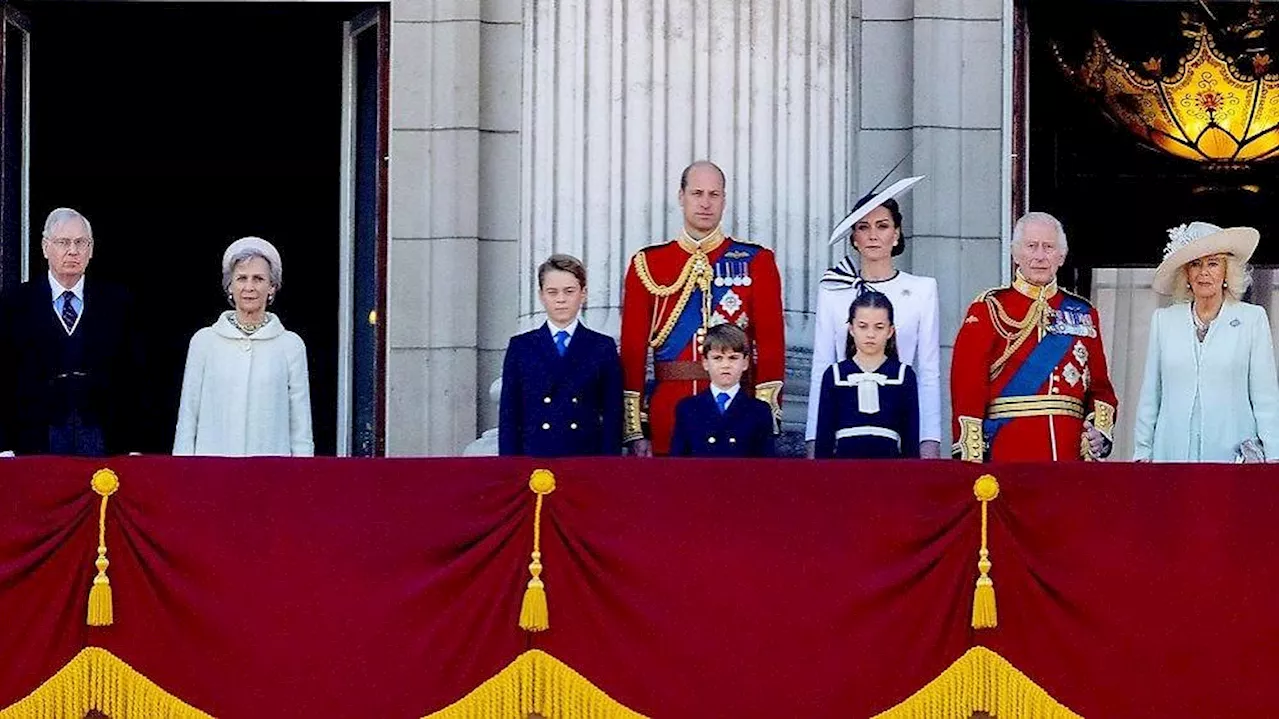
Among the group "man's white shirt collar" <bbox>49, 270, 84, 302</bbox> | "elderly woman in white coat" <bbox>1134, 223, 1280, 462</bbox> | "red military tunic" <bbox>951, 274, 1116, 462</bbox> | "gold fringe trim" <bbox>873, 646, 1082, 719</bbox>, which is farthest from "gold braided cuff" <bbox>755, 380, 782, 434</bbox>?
"man's white shirt collar" <bbox>49, 270, 84, 302</bbox>

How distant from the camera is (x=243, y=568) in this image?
11.6m

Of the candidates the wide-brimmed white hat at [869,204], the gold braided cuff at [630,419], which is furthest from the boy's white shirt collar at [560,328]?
the wide-brimmed white hat at [869,204]

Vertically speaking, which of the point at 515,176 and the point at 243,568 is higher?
the point at 515,176

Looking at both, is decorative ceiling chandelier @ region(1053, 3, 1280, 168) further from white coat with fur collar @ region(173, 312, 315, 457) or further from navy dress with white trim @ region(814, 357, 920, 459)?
white coat with fur collar @ region(173, 312, 315, 457)

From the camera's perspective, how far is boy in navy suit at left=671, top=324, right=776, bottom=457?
40.9 feet

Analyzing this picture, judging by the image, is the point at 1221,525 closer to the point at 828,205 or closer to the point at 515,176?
the point at 828,205

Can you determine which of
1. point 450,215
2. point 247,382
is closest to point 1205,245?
point 450,215

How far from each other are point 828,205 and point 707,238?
1.27 meters

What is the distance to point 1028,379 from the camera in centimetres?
1286

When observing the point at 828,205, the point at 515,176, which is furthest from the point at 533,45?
the point at 828,205

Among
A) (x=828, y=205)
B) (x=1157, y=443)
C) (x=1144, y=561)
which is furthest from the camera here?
(x=828, y=205)

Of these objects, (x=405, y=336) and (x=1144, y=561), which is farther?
(x=405, y=336)

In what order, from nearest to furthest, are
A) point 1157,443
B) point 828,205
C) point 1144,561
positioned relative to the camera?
point 1144,561, point 1157,443, point 828,205

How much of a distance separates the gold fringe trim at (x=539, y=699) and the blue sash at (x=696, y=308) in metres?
2.03
